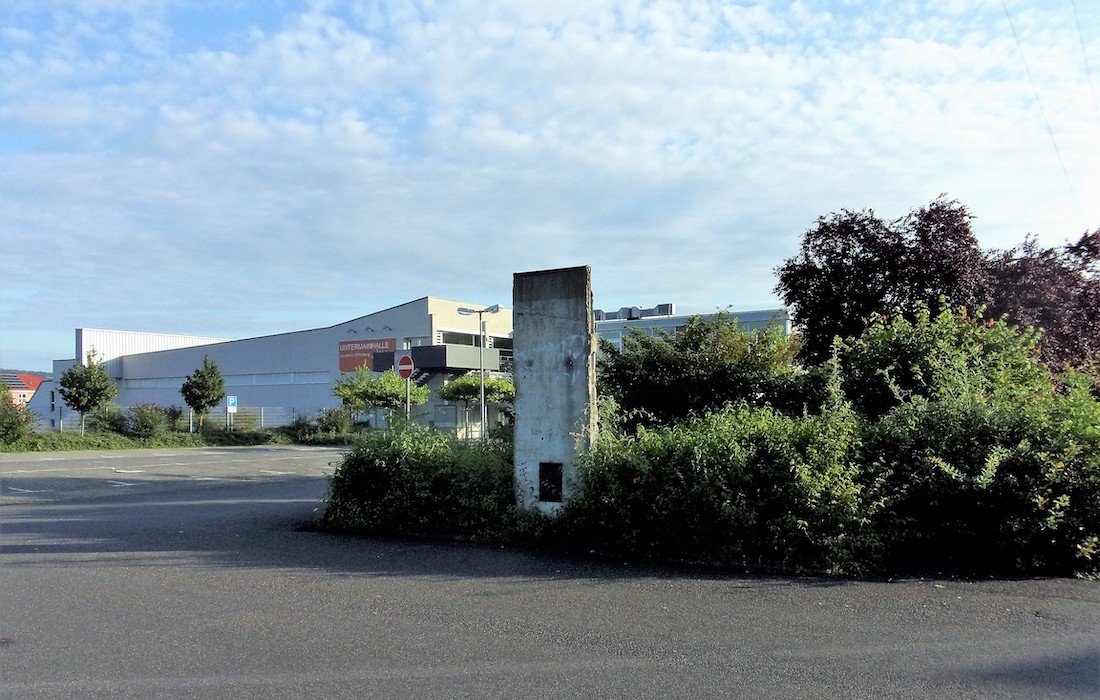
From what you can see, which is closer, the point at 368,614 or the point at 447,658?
the point at 447,658

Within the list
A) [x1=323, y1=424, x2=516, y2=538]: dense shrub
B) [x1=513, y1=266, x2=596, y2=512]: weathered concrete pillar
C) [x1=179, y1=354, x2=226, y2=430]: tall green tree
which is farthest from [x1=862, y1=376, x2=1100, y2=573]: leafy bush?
[x1=179, y1=354, x2=226, y2=430]: tall green tree

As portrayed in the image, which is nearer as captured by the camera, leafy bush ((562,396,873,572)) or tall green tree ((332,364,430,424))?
leafy bush ((562,396,873,572))

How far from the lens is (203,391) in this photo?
38.9 metres

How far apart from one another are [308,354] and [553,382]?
5653cm

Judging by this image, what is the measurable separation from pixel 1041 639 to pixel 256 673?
513 cm

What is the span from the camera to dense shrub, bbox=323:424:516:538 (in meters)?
9.44

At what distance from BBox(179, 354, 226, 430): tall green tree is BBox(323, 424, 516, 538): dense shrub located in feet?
103

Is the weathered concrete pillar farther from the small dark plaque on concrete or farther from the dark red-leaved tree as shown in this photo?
the dark red-leaved tree

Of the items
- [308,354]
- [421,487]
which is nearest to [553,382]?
[421,487]

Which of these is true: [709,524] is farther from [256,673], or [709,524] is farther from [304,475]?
[304,475]

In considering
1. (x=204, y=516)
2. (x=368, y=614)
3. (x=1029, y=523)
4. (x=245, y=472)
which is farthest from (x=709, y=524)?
(x=245, y=472)

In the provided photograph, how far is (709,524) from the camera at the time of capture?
7887 mm

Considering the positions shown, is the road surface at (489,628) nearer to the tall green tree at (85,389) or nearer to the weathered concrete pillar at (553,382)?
the weathered concrete pillar at (553,382)

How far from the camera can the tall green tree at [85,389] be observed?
3566cm
